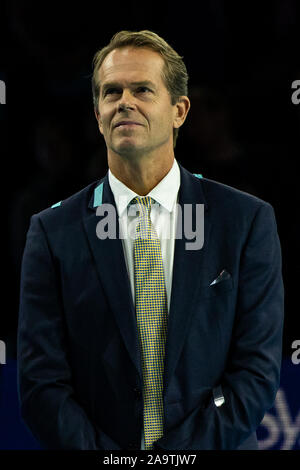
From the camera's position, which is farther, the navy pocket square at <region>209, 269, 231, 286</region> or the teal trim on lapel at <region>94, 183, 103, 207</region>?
the teal trim on lapel at <region>94, 183, 103, 207</region>

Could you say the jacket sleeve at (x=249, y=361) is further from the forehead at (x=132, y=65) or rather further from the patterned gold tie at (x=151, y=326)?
the forehead at (x=132, y=65)

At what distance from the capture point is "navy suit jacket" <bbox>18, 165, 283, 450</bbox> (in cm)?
204

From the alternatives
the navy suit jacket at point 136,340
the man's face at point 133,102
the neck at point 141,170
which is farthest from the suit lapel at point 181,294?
the man's face at point 133,102

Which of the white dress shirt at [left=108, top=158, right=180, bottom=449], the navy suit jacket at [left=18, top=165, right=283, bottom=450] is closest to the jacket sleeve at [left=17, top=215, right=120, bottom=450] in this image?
the navy suit jacket at [left=18, top=165, right=283, bottom=450]

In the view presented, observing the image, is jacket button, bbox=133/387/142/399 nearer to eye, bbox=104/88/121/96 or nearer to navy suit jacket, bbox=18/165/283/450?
navy suit jacket, bbox=18/165/283/450

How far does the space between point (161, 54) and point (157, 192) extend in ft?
1.65

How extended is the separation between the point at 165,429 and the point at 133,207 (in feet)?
2.55

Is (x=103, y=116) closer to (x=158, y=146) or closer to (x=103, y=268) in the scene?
(x=158, y=146)

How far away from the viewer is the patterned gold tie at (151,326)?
2.06 meters

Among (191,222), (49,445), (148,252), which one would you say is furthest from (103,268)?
(49,445)

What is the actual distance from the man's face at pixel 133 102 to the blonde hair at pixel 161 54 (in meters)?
0.03

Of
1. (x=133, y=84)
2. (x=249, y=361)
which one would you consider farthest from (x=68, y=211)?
(x=249, y=361)

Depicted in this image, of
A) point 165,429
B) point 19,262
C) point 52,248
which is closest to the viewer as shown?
point 165,429

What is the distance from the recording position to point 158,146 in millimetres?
2221
